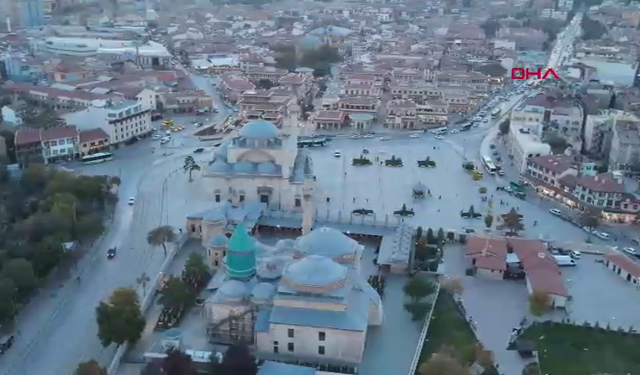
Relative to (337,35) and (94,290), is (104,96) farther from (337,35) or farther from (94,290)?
(337,35)

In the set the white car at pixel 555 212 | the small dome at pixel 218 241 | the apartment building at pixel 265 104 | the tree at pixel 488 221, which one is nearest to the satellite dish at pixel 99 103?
the apartment building at pixel 265 104

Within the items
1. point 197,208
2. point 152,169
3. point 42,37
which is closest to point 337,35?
point 42,37

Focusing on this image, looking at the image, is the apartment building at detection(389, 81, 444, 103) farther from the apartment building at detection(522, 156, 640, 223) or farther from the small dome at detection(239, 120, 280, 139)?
the small dome at detection(239, 120, 280, 139)

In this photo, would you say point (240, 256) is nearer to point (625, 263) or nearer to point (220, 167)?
point (220, 167)

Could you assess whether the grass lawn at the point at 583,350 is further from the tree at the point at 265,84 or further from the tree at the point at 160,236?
the tree at the point at 265,84

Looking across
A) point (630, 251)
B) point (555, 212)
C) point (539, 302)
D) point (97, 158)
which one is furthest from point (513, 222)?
point (97, 158)

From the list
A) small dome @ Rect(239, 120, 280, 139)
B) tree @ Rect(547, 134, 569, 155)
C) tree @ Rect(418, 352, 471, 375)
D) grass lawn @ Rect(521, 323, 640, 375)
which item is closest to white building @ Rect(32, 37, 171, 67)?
small dome @ Rect(239, 120, 280, 139)
